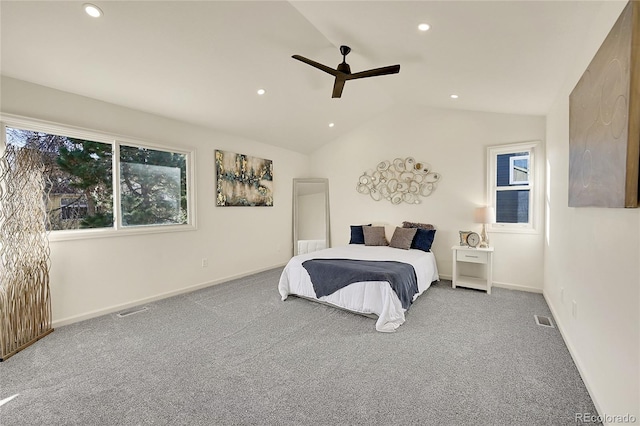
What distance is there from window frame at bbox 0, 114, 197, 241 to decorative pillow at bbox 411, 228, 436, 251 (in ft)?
11.3

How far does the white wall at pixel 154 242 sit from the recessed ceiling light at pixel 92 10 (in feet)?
4.24

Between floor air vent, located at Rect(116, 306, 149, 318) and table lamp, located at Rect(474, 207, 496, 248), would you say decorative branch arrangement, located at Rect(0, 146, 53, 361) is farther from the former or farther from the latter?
table lamp, located at Rect(474, 207, 496, 248)

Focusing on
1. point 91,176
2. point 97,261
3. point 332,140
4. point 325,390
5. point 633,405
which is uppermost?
point 332,140

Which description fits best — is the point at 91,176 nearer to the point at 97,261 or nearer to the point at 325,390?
the point at 97,261

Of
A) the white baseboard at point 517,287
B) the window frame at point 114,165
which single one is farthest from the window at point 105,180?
the white baseboard at point 517,287

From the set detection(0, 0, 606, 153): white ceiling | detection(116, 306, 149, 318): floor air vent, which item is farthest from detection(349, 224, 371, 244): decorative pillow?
detection(116, 306, 149, 318): floor air vent

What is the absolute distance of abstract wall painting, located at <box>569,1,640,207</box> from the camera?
123cm

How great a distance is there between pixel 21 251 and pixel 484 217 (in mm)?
5274

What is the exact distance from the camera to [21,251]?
8.53 ft

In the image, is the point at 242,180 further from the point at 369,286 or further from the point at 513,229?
the point at 513,229

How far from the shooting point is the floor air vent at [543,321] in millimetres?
2939

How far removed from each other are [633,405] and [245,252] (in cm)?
469

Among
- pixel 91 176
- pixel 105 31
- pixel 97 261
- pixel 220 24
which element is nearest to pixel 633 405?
pixel 220 24

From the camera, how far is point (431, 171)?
4.90 meters
